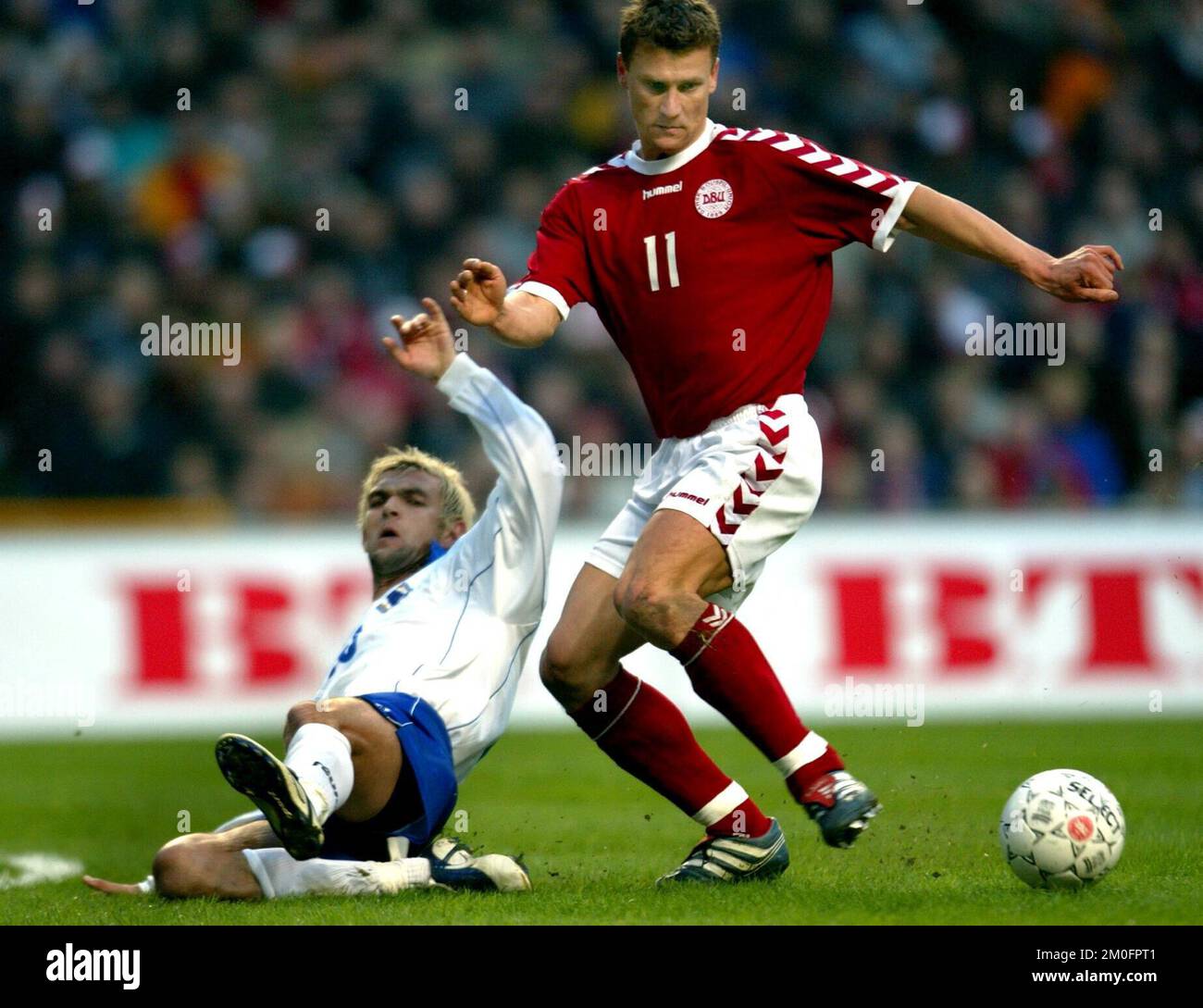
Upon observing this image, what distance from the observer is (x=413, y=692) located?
526 cm

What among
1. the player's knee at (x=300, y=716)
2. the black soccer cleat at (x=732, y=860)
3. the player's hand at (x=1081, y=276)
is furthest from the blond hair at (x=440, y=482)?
the player's hand at (x=1081, y=276)

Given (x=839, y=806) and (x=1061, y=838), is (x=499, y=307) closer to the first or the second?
(x=839, y=806)

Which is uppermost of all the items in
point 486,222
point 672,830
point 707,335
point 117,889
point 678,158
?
point 486,222

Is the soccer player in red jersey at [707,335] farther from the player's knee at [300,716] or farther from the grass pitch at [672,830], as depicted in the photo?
the player's knee at [300,716]

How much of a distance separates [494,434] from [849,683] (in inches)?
202

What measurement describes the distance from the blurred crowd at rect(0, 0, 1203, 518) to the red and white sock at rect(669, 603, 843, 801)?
6.21 metres

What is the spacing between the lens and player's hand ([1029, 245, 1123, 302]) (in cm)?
503

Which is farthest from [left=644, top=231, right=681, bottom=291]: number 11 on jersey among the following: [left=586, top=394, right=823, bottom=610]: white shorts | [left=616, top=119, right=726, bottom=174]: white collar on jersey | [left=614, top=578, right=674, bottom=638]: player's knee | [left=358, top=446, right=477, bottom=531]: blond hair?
[left=358, top=446, right=477, bottom=531]: blond hair

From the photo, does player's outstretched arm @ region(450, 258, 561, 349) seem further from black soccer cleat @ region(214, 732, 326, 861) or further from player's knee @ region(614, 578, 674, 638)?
black soccer cleat @ region(214, 732, 326, 861)

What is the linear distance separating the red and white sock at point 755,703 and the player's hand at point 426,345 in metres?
1.12

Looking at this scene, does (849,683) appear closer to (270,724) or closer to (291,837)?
(270,724)

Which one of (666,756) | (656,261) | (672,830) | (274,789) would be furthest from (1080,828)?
(672,830)

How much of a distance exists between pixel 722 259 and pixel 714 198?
0.63ft
